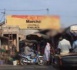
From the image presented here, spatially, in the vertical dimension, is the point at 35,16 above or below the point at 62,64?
above

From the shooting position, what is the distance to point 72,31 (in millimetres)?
25328

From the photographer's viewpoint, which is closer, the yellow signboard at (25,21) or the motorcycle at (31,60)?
the motorcycle at (31,60)

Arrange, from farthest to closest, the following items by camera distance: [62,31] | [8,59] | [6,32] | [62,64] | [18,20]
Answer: [18,20], [6,32], [8,59], [62,31], [62,64]

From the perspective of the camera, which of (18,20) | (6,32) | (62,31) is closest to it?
(62,31)

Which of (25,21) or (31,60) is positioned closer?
(31,60)

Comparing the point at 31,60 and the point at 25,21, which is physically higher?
the point at 25,21

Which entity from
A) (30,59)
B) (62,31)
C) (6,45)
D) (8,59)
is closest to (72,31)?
(62,31)

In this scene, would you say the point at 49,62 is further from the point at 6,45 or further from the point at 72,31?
the point at 6,45

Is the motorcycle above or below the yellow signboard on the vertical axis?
below

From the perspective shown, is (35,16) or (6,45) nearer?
(6,45)

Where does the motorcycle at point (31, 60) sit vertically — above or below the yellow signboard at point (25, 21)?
below

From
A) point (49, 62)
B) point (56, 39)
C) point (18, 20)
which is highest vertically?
point (18, 20)

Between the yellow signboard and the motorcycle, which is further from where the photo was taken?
the yellow signboard

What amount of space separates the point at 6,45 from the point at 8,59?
3.94 m
